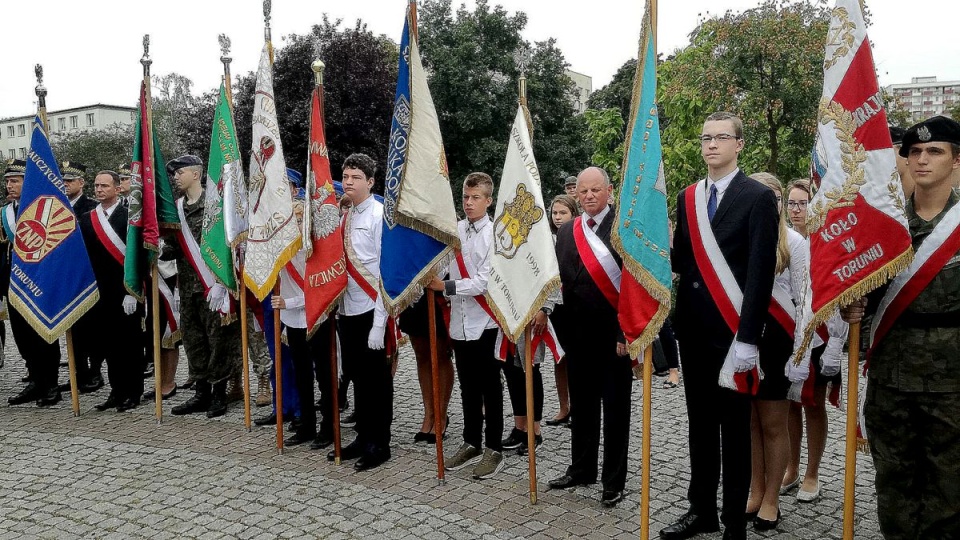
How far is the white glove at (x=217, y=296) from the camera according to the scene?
24.0 ft

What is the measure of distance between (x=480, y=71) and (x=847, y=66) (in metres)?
24.5

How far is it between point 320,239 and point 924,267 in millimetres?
4220

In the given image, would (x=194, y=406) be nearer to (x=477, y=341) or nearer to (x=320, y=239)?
(x=320, y=239)

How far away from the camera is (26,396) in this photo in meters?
8.44

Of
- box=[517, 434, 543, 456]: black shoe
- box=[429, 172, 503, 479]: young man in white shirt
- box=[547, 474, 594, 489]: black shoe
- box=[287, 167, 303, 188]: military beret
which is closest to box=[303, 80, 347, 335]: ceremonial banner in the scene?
box=[429, 172, 503, 479]: young man in white shirt

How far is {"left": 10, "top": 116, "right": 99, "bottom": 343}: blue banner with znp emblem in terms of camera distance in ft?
25.1

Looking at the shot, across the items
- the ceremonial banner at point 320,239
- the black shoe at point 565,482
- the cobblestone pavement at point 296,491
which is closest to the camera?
the cobblestone pavement at point 296,491

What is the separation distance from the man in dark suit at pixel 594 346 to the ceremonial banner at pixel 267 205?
8.16ft

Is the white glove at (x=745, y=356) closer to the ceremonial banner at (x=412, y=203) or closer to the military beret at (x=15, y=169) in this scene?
the ceremonial banner at (x=412, y=203)

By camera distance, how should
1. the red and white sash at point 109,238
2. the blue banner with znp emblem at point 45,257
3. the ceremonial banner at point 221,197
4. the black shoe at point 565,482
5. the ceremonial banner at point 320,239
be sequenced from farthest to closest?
the red and white sash at point 109,238, the blue banner with znp emblem at point 45,257, the ceremonial banner at point 221,197, the ceremonial banner at point 320,239, the black shoe at point 565,482

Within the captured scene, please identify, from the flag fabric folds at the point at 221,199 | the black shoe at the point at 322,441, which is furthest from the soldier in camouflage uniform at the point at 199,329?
the black shoe at the point at 322,441

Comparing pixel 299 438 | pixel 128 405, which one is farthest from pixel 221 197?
pixel 128 405

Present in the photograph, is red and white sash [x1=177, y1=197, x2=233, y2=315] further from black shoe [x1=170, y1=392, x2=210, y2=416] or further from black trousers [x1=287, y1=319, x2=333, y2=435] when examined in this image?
black trousers [x1=287, y1=319, x2=333, y2=435]

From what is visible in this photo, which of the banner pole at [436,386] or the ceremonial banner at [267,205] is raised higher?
the ceremonial banner at [267,205]
